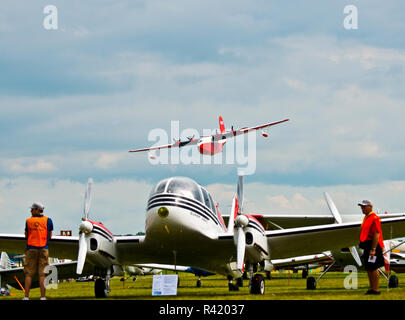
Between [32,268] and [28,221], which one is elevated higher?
[28,221]

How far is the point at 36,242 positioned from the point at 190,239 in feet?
19.5

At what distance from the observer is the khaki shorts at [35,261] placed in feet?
42.4

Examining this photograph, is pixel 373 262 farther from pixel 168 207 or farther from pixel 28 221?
pixel 28 221

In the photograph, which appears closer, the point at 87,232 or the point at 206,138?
the point at 87,232

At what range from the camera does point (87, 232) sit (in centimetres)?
1789

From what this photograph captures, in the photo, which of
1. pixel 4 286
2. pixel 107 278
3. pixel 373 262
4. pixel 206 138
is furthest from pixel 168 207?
pixel 206 138

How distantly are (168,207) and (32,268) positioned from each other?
4.68 m

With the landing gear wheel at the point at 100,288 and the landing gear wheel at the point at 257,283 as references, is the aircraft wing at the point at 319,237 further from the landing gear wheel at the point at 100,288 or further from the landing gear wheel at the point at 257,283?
the landing gear wheel at the point at 100,288

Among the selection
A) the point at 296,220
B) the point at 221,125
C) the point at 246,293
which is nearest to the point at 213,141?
the point at 221,125

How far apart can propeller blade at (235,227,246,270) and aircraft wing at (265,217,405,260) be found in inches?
68.3

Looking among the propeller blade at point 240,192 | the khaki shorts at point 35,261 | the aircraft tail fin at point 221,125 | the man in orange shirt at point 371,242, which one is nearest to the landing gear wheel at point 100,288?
the propeller blade at point 240,192

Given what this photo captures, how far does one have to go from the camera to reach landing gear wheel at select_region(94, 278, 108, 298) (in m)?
18.5
